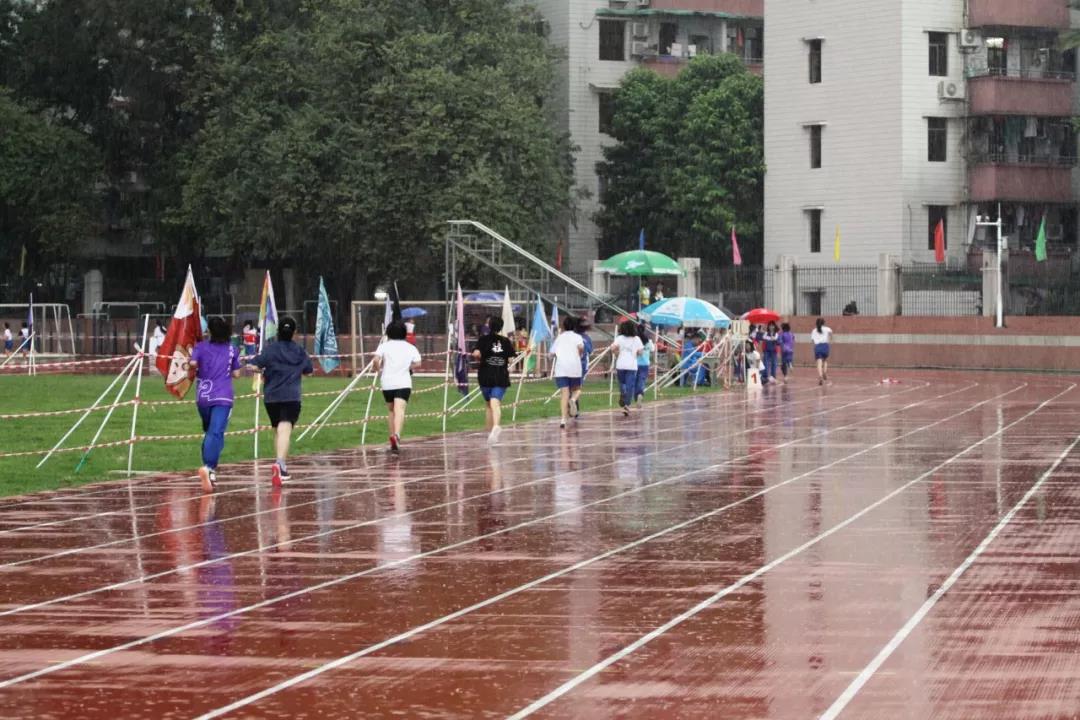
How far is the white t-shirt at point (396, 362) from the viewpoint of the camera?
25.3m

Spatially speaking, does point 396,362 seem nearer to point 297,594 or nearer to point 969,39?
point 297,594

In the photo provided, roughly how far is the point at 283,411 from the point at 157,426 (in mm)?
10825

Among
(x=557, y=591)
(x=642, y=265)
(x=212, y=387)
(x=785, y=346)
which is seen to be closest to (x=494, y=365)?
(x=212, y=387)

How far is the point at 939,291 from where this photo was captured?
201 ft

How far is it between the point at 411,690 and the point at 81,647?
7.66ft

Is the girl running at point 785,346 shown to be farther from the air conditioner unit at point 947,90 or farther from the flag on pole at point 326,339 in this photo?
the air conditioner unit at point 947,90

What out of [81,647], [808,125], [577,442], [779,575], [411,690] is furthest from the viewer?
[808,125]

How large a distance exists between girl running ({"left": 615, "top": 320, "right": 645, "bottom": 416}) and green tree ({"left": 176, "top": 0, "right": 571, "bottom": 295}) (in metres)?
26.6

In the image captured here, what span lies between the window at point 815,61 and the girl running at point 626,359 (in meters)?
35.1

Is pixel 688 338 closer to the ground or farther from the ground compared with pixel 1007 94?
closer to the ground

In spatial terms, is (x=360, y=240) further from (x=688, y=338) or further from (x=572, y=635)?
(x=572, y=635)

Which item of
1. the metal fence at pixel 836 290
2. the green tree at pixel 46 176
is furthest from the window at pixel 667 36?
the green tree at pixel 46 176

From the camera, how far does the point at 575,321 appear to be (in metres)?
31.4

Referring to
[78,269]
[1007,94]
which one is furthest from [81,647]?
[78,269]
